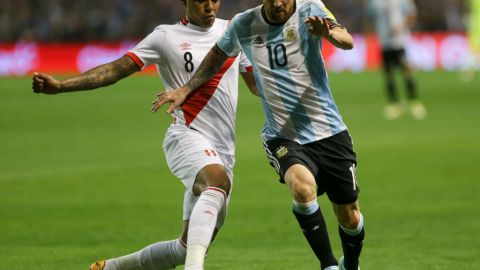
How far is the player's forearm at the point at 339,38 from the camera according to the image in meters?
6.86

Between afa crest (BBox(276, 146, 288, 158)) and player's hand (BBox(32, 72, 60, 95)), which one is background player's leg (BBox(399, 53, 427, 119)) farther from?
player's hand (BBox(32, 72, 60, 95))

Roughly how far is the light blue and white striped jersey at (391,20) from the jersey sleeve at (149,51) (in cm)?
1640

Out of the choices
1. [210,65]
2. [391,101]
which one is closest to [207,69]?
[210,65]

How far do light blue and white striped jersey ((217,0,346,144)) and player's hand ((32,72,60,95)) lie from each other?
127 cm

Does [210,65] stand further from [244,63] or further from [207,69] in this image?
[244,63]

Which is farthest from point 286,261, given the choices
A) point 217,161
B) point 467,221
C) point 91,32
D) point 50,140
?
point 91,32

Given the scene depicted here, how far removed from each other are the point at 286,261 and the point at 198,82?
2091 millimetres

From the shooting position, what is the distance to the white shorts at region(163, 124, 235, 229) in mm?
7270

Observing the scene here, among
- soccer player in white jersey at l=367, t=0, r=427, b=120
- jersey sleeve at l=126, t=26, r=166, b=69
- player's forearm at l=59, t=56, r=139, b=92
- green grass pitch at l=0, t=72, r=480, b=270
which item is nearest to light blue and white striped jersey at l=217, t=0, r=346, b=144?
jersey sleeve at l=126, t=26, r=166, b=69

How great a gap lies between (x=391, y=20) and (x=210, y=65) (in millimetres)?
16954

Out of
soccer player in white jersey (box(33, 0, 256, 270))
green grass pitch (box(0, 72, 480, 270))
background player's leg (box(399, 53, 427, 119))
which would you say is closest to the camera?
soccer player in white jersey (box(33, 0, 256, 270))

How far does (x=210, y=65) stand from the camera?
7.55 m

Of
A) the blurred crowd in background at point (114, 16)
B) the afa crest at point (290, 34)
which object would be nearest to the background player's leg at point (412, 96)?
the blurred crowd in background at point (114, 16)

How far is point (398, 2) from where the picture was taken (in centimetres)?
2392
